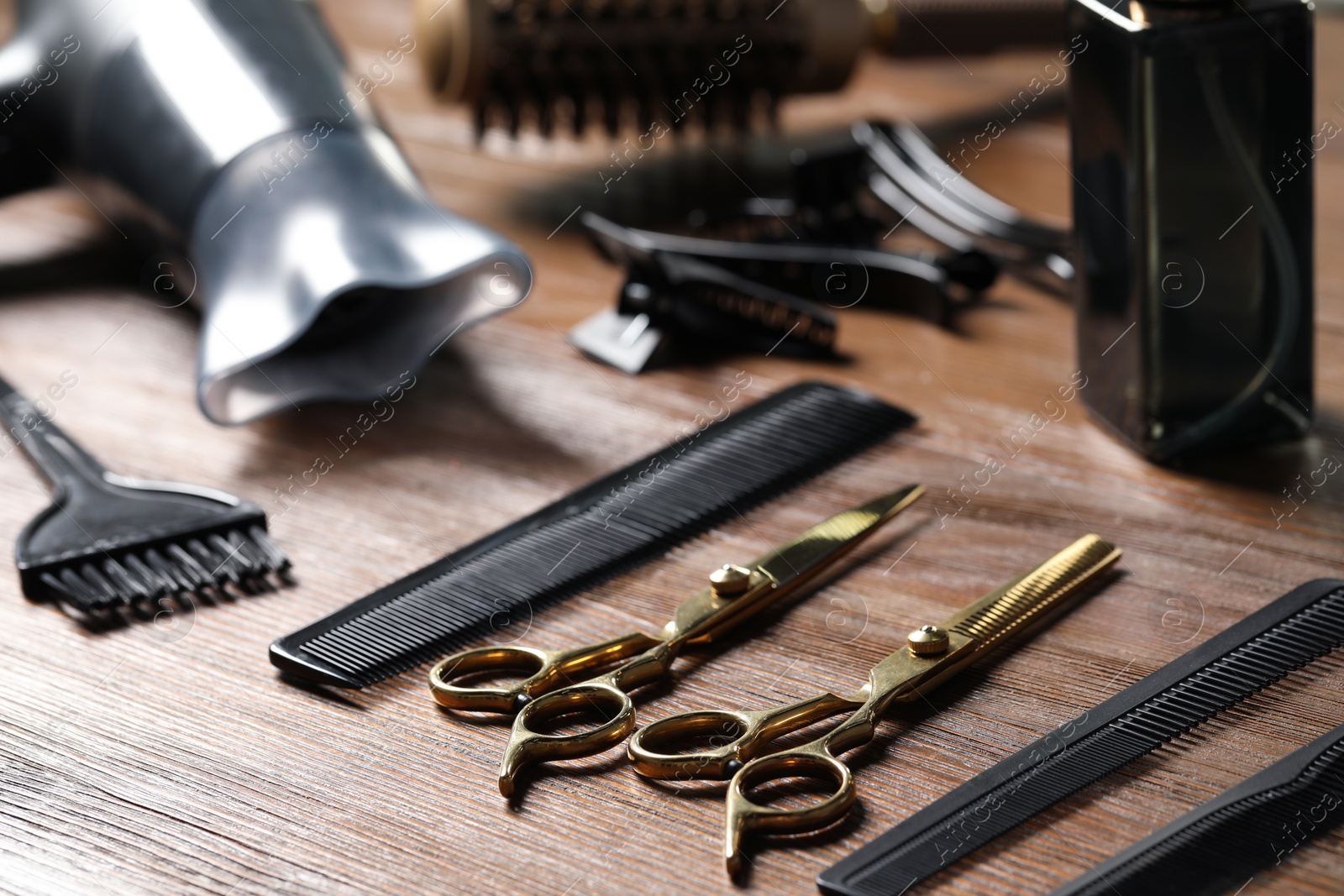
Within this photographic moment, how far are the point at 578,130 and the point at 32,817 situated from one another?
660 mm

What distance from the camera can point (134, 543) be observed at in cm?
59

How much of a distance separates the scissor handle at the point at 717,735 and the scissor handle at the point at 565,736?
0.04 ft

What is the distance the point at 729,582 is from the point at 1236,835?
0.67 feet

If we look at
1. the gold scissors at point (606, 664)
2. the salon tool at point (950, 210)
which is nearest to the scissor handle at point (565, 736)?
the gold scissors at point (606, 664)

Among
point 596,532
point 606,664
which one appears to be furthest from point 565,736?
point 596,532

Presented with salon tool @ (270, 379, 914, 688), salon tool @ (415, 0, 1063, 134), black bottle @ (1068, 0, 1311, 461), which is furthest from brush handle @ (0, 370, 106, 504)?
black bottle @ (1068, 0, 1311, 461)

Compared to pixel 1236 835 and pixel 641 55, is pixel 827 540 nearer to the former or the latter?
pixel 1236 835

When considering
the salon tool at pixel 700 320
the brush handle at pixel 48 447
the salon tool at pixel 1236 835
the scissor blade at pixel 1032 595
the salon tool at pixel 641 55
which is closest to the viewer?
the salon tool at pixel 1236 835

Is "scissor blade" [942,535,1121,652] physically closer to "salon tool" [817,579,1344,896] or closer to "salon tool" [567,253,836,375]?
"salon tool" [817,579,1344,896]

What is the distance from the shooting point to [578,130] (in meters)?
0.99

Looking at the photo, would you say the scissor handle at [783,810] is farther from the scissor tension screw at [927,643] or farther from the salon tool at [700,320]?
the salon tool at [700,320]

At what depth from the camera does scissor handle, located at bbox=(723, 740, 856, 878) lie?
0.42 m

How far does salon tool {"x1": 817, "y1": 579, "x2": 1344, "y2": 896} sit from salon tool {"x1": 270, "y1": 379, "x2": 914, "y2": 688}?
0.20m

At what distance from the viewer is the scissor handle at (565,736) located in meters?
0.46
